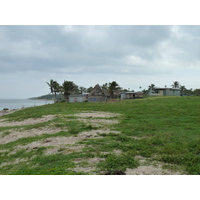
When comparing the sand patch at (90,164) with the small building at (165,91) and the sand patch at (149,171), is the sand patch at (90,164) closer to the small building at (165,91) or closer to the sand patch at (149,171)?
the sand patch at (149,171)

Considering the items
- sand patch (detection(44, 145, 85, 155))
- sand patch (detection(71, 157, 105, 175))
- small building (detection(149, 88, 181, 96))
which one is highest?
small building (detection(149, 88, 181, 96))

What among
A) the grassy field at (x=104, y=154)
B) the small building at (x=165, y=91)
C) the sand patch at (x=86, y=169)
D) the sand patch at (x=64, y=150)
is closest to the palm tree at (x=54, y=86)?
the small building at (x=165, y=91)

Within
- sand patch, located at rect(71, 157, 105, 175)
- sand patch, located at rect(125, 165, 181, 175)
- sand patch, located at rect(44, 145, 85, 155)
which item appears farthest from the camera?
sand patch, located at rect(44, 145, 85, 155)

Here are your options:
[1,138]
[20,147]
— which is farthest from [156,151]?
[1,138]

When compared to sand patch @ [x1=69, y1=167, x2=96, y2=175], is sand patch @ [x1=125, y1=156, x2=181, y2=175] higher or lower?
higher

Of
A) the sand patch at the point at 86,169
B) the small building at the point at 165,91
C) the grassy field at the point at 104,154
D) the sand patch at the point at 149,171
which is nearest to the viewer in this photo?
the sand patch at the point at 149,171

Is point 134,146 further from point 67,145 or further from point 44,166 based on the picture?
point 44,166

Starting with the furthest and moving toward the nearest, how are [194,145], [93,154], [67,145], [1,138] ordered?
[1,138], [67,145], [194,145], [93,154]

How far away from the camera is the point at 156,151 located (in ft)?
31.1

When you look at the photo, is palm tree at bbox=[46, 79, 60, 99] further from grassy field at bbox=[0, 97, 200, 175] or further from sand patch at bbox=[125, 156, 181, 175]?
sand patch at bbox=[125, 156, 181, 175]

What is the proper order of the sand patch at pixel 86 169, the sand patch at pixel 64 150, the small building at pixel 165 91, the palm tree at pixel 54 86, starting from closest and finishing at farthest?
the sand patch at pixel 86 169, the sand patch at pixel 64 150, the small building at pixel 165 91, the palm tree at pixel 54 86

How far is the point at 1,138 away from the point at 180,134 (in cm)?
1537

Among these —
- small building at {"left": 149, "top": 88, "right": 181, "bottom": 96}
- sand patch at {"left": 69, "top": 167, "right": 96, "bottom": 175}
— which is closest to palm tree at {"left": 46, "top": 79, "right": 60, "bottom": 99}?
small building at {"left": 149, "top": 88, "right": 181, "bottom": 96}

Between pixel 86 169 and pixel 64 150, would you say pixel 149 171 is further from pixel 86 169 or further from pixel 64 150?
pixel 64 150
